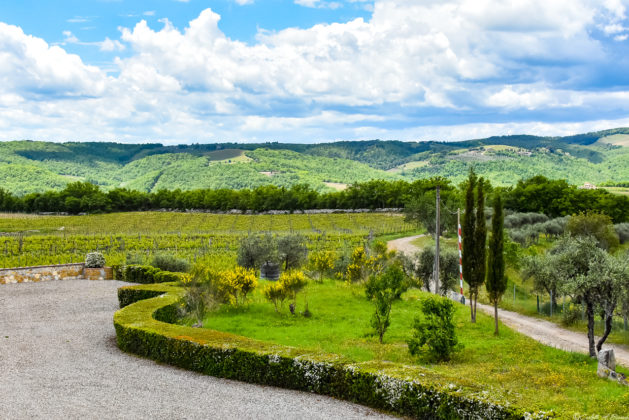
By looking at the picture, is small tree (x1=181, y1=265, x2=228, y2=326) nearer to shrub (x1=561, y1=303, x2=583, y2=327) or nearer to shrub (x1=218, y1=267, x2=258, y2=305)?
shrub (x1=218, y1=267, x2=258, y2=305)

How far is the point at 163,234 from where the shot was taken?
73875mm

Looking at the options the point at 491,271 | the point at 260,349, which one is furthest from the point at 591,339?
the point at 260,349

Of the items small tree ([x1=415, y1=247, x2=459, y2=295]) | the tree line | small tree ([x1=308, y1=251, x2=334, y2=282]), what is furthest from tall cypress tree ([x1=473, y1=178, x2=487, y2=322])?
the tree line

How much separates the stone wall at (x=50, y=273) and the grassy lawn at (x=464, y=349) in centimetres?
1210

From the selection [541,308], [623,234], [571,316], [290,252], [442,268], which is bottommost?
[541,308]

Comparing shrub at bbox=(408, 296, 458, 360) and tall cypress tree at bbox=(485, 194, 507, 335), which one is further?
tall cypress tree at bbox=(485, 194, 507, 335)

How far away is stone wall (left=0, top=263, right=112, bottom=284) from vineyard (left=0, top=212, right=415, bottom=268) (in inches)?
A: 214

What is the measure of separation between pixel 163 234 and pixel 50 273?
45.0 metres

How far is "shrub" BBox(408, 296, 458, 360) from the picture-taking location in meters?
14.5

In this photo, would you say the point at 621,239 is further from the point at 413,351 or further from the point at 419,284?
the point at 413,351

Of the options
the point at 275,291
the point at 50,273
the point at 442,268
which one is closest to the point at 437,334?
the point at 275,291

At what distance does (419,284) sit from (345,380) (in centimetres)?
2322

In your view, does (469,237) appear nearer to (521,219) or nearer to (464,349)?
(464,349)

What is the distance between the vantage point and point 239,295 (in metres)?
22.9
